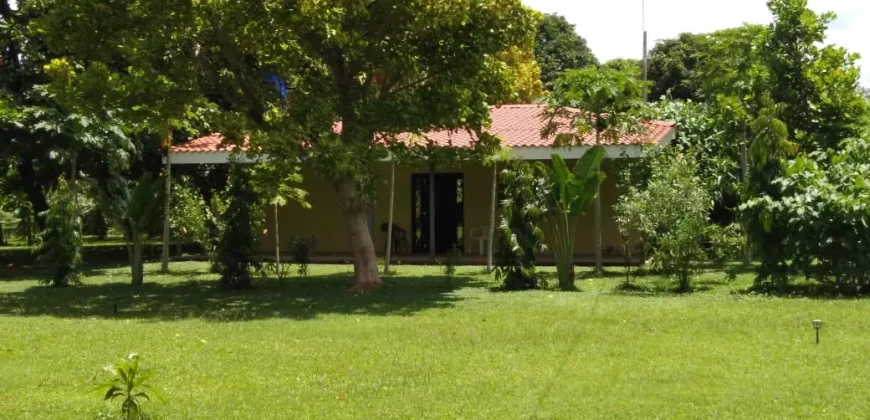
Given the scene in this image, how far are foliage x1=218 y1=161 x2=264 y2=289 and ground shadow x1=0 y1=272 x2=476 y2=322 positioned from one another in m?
0.37

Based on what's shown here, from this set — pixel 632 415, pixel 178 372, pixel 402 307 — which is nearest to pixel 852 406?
pixel 632 415

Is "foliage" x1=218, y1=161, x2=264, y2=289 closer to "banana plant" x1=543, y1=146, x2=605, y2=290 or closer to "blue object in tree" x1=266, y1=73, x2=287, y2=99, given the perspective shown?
"blue object in tree" x1=266, y1=73, x2=287, y2=99

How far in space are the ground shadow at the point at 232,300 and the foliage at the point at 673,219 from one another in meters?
3.24

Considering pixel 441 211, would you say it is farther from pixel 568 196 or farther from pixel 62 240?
pixel 62 240

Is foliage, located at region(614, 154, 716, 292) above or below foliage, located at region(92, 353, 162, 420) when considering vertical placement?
above

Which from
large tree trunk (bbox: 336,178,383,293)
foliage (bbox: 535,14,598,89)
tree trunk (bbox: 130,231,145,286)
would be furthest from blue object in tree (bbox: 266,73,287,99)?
foliage (bbox: 535,14,598,89)

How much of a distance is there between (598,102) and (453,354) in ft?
29.2

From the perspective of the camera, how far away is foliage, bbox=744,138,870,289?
44.4 ft

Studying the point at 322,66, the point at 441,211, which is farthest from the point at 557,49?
the point at 322,66

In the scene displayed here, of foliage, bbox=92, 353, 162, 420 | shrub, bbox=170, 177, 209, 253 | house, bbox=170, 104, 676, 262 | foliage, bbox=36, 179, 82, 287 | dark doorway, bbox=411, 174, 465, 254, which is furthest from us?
dark doorway, bbox=411, 174, 465, 254

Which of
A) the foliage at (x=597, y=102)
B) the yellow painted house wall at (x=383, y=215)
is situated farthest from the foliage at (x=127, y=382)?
the yellow painted house wall at (x=383, y=215)

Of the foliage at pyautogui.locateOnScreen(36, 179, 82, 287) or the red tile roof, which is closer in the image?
the foliage at pyautogui.locateOnScreen(36, 179, 82, 287)

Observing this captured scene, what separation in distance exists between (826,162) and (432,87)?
698cm

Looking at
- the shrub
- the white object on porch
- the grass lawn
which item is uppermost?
the shrub
